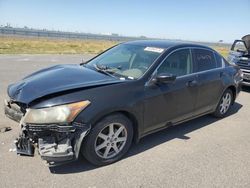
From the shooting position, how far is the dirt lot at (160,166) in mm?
3330

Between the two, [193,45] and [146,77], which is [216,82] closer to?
[193,45]

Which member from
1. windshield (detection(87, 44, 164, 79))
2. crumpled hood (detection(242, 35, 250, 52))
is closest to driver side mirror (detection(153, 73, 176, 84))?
windshield (detection(87, 44, 164, 79))


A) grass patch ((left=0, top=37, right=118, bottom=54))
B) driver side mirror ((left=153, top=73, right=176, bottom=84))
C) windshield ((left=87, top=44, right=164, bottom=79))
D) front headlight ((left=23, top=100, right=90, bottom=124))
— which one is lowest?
grass patch ((left=0, top=37, right=118, bottom=54))

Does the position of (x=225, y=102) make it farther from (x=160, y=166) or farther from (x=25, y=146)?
(x=25, y=146)

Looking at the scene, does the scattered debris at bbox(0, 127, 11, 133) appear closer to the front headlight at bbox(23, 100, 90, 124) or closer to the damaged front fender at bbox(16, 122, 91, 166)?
the damaged front fender at bbox(16, 122, 91, 166)

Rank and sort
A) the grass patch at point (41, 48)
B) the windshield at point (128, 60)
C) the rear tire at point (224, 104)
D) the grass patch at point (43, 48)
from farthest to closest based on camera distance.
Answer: the grass patch at point (43, 48), the grass patch at point (41, 48), the rear tire at point (224, 104), the windshield at point (128, 60)

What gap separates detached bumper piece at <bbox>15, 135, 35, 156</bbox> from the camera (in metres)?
3.45

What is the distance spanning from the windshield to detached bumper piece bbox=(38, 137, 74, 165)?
1.43m

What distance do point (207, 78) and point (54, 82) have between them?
9.56ft

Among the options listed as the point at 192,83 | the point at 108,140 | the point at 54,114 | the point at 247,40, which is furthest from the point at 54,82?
the point at 247,40

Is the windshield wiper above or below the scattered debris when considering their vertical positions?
above

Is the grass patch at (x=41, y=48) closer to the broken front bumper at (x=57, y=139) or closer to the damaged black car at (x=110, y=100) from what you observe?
the damaged black car at (x=110, y=100)

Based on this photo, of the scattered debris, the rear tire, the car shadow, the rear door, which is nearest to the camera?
the car shadow

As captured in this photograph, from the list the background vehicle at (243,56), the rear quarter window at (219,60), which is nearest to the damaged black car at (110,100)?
the rear quarter window at (219,60)
